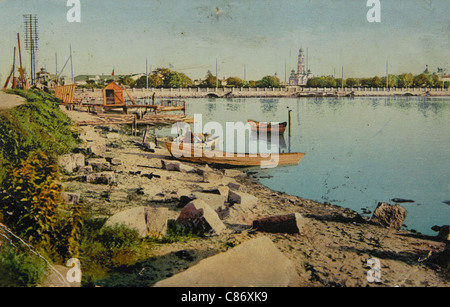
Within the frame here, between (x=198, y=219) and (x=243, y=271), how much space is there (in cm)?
199

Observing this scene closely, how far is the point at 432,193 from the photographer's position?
1450 centimetres

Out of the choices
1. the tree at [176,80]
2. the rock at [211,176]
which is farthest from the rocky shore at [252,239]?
the tree at [176,80]

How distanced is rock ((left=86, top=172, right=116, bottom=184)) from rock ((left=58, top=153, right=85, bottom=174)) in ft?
3.05

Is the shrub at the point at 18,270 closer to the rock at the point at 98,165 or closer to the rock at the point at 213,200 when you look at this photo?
the rock at the point at 213,200

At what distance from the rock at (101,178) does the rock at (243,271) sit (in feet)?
17.9

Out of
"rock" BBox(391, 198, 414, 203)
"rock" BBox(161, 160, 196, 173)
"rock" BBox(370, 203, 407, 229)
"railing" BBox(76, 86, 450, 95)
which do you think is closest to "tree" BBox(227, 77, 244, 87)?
"railing" BBox(76, 86, 450, 95)

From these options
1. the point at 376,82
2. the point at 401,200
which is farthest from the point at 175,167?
the point at 376,82

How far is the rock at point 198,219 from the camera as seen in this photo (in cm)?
723

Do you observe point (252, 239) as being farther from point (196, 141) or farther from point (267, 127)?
point (267, 127)

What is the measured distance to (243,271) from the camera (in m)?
5.46

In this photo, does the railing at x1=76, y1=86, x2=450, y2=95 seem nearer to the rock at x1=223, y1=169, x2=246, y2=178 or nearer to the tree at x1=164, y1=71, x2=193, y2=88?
the tree at x1=164, y1=71, x2=193, y2=88

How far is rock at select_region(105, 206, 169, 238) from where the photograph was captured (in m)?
6.66

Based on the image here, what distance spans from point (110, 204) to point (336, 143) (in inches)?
763
